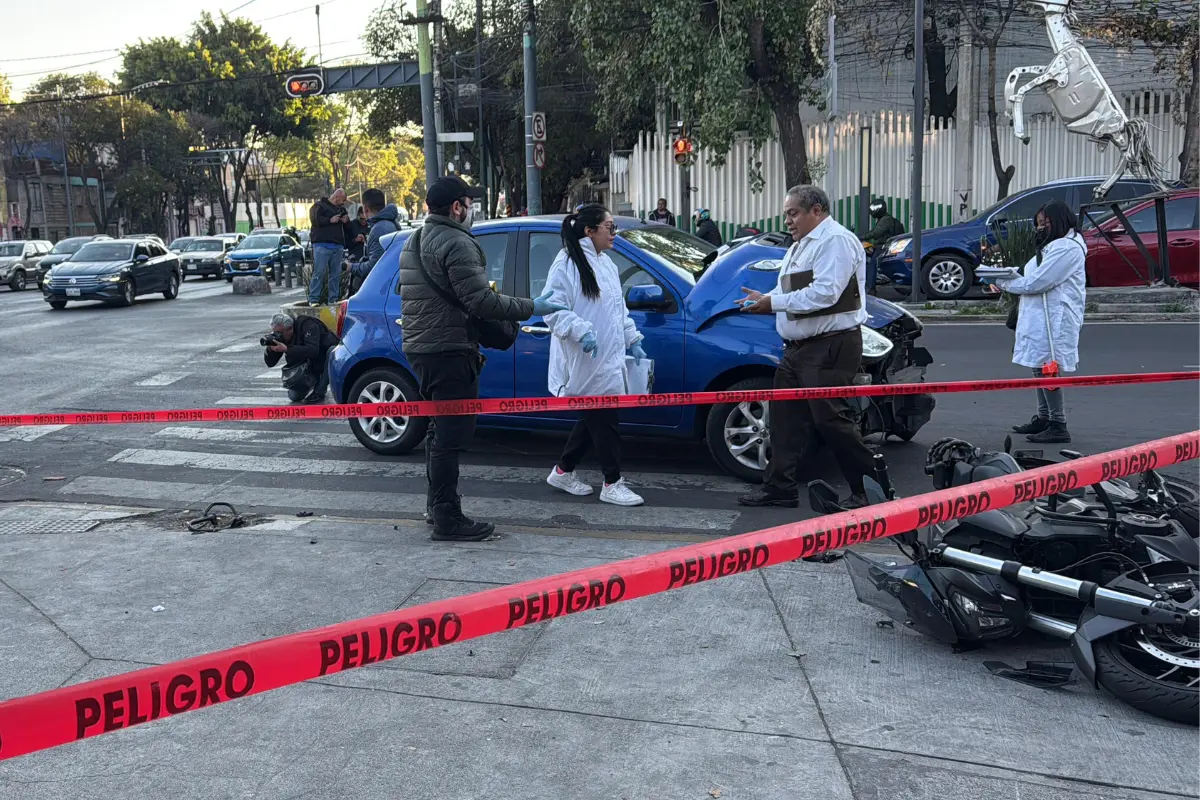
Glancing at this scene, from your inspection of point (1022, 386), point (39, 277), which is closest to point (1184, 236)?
point (1022, 386)

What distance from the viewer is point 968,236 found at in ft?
56.6

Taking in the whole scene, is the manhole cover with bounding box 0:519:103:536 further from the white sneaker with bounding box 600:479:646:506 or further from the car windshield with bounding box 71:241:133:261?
the car windshield with bounding box 71:241:133:261

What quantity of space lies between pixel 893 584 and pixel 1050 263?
4.52m

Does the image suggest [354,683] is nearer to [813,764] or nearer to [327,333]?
[813,764]

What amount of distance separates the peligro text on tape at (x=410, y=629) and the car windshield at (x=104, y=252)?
23.9 m

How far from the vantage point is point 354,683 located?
416 centimetres

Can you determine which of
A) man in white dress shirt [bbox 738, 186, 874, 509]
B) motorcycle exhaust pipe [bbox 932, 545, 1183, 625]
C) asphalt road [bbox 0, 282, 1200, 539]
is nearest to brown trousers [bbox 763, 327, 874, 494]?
man in white dress shirt [bbox 738, 186, 874, 509]

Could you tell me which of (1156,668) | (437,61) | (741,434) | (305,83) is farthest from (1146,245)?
(305,83)

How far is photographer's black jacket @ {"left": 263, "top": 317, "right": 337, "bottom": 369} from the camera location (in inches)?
379

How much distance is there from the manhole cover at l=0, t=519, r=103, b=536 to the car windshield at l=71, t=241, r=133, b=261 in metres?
19.5

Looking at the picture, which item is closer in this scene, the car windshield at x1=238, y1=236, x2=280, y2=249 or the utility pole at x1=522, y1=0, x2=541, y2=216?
the utility pole at x1=522, y1=0, x2=541, y2=216

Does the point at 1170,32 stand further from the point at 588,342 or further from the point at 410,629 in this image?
the point at 410,629

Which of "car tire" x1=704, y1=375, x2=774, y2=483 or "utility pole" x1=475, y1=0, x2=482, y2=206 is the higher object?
"utility pole" x1=475, y1=0, x2=482, y2=206

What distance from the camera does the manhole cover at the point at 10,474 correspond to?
7.92 m
